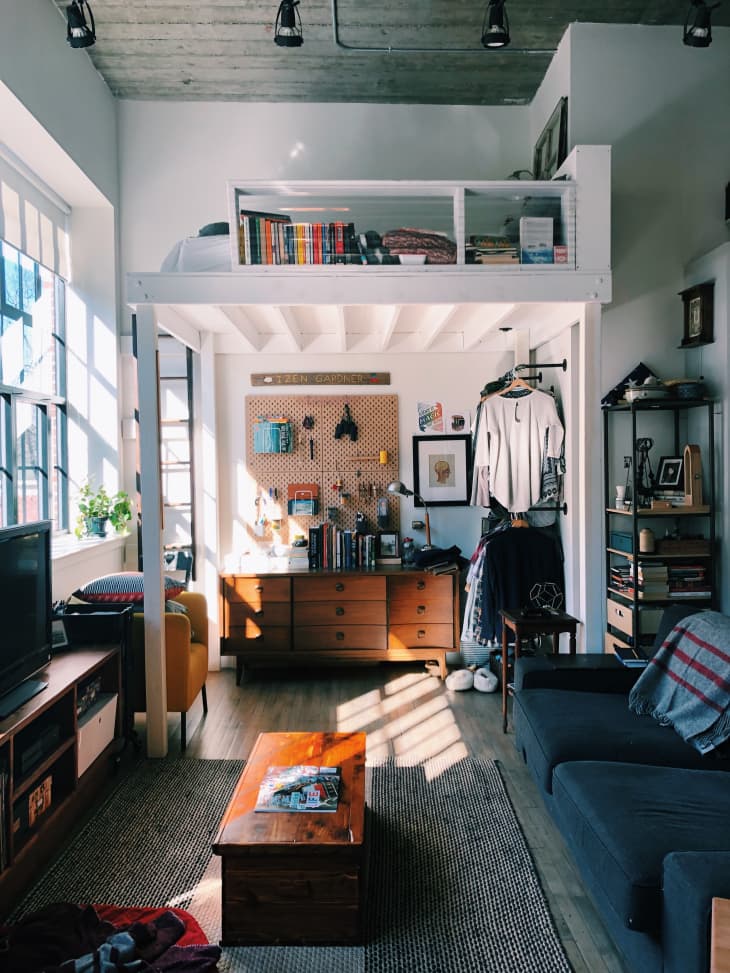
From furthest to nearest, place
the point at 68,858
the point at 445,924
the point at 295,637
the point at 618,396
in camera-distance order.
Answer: the point at 295,637, the point at 618,396, the point at 68,858, the point at 445,924

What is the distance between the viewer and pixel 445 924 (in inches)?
88.7

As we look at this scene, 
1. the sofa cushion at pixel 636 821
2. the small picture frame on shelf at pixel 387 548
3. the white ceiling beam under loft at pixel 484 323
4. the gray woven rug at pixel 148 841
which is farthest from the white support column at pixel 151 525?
the sofa cushion at pixel 636 821

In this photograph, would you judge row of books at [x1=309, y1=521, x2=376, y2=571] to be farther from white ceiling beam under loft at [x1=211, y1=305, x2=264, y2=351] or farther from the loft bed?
the loft bed

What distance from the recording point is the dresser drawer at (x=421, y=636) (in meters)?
4.86

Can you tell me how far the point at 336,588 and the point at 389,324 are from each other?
5.98ft

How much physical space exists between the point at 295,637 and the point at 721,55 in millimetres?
4672

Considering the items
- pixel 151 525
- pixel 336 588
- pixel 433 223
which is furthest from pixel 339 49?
pixel 336 588

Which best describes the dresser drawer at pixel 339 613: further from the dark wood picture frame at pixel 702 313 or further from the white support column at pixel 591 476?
the dark wood picture frame at pixel 702 313

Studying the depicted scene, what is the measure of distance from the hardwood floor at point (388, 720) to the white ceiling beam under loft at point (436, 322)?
234 centimetres

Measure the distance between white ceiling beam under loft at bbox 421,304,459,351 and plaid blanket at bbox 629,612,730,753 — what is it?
1.95 m

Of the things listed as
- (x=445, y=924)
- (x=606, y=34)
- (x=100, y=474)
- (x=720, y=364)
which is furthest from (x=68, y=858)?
(x=606, y=34)

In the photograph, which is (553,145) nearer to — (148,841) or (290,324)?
(290,324)

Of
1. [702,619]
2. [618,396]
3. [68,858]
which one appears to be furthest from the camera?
[618,396]

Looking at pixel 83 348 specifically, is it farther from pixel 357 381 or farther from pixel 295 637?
pixel 295 637
